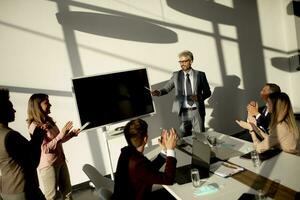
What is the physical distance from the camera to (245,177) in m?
2.28

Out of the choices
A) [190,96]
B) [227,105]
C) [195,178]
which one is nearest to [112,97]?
[190,96]

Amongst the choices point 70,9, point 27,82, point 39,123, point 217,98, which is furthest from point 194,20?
point 39,123

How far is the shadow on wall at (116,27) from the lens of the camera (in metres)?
4.39

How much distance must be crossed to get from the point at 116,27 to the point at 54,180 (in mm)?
2483

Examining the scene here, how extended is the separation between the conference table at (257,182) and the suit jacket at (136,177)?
196 mm

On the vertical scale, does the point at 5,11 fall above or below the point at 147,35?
above

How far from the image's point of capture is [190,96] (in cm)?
434

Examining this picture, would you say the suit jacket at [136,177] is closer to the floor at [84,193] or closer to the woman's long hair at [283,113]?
the woman's long hair at [283,113]

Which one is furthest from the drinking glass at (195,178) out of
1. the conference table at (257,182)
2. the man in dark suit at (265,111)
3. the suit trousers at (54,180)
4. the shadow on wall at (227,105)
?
the shadow on wall at (227,105)

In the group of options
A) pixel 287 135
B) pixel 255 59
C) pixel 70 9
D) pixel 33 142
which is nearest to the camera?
pixel 33 142

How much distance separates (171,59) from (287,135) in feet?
9.35

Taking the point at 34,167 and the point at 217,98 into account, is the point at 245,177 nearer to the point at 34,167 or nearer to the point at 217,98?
the point at 34,167

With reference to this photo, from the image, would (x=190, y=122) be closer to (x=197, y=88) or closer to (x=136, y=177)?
(x=197, y=88)

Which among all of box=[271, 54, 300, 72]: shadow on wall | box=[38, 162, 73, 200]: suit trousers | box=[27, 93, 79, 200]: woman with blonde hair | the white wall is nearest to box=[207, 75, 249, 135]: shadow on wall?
the white wall
